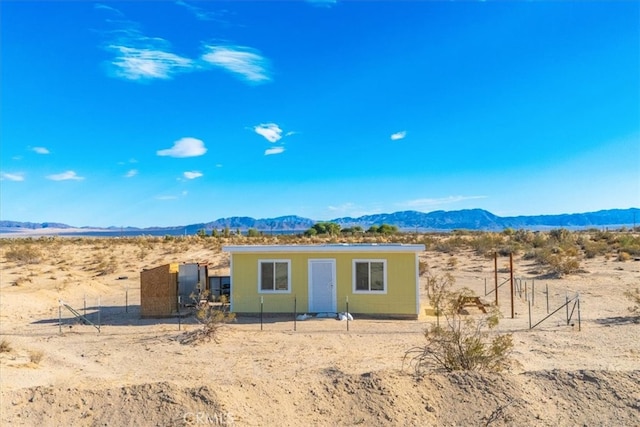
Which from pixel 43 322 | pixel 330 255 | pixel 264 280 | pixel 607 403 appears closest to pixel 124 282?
pixel 43 322

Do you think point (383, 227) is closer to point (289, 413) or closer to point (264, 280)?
point (264, 280)

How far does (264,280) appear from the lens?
18219mm

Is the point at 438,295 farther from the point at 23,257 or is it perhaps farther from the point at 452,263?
the point at 23,257

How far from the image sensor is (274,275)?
59.6 feet

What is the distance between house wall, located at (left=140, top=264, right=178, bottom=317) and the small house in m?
2.40

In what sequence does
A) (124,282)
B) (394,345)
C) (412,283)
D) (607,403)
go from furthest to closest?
1. (124,282)
2. (412,283)
3. (394,345)
4. (607,403)

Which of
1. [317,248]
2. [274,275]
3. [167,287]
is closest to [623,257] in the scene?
[317,248]

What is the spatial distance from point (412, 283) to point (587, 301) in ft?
27.2

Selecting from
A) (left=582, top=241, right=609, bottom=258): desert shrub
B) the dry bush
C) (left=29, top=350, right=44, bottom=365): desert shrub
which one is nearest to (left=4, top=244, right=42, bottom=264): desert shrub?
the dry bush

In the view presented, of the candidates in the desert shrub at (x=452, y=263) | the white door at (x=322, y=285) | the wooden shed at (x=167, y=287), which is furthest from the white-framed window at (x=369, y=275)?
the desert shrub at (x=452, y=263)

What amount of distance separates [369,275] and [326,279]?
5.12ft

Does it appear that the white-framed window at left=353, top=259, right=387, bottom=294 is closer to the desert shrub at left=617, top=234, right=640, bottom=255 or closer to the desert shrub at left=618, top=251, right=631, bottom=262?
the desert shrub at left=618, top=251, right=631, bottom=262

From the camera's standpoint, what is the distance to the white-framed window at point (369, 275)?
1780 cm

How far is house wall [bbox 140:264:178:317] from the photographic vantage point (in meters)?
18.4
